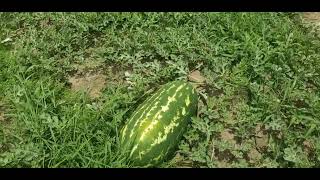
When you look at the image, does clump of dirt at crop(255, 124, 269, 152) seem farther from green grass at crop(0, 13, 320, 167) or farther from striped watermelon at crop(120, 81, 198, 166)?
striped watermelon at crop(120, 81, 198, 166)

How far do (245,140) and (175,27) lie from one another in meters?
1.78

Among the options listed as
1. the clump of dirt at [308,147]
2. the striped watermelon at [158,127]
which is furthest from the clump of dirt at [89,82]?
the clump of dirt at [308,147]

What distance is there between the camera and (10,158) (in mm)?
3910

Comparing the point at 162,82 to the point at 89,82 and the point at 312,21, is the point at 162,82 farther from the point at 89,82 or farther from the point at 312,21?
the point at 312,21

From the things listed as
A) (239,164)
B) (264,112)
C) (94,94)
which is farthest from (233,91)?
(94,94)

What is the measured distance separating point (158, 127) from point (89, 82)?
132cm

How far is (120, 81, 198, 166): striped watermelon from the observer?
3803 millimetres

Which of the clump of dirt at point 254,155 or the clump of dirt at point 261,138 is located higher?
the clump of dirt at point 261,138

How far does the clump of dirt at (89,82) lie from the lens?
4781mm

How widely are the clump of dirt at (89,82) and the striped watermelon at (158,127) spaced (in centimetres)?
88

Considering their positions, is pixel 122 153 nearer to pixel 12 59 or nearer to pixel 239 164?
pixel 239 164

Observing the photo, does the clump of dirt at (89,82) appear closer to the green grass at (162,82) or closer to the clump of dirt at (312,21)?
the green grass at (162,82)

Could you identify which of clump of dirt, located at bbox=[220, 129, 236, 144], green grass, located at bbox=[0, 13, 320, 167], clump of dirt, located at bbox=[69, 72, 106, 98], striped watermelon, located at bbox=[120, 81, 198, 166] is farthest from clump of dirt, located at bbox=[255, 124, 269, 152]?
clump of dirt, located at bbox=[69, 72, 106, 98]

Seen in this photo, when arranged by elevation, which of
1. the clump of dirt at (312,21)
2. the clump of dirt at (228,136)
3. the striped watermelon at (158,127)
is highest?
the clump of dirt at (312,21)
